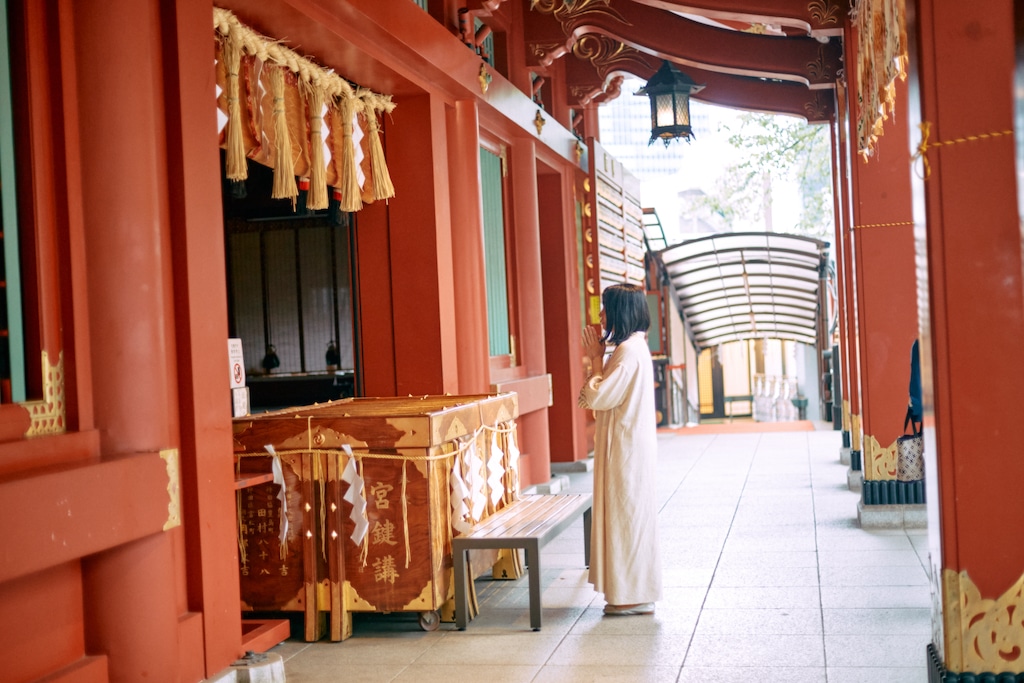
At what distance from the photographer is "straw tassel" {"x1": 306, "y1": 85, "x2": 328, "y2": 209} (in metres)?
5.82

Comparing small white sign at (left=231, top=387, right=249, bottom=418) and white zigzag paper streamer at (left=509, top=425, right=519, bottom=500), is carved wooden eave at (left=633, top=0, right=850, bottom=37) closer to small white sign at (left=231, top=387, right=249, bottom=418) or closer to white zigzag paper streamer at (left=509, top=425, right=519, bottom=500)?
white zigzag paper streamer at (left=509, top=425, right=519, bottom=500)

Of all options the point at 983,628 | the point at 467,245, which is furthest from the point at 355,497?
the point at 467,245

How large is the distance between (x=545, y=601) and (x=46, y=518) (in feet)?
10.1

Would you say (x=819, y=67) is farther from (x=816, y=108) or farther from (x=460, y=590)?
(x=460, y=590)

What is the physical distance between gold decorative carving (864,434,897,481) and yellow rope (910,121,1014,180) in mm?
4404

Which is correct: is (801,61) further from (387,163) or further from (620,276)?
(387,163)

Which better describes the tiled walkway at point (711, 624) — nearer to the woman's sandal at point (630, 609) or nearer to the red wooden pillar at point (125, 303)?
the woman's sandal at point (630, 609)

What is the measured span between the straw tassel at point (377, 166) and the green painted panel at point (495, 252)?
7.33ft

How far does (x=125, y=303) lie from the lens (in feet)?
12.7

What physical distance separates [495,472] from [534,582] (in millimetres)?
986

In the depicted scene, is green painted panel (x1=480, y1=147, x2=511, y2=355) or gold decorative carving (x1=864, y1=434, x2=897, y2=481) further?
green painted panel (x1=480, y1=147, x2=511, y2=355)

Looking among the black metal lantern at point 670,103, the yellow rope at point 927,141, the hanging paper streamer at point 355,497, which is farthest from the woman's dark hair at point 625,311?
the black metal lantern at point 670,103

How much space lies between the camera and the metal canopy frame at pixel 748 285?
16.3 meters

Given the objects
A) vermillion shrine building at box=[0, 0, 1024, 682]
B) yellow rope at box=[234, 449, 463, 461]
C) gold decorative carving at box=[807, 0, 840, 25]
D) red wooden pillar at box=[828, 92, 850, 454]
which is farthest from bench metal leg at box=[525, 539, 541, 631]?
red wooden pillar at box=[828, 92, 850, 454]
